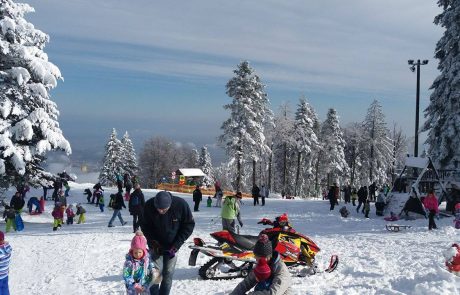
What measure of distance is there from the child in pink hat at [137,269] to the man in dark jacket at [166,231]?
1.36 ft

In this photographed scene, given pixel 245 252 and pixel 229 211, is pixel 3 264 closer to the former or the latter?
pixel 245 252

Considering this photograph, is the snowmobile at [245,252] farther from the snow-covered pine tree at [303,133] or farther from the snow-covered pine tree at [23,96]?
the snow-covered pine tree at [303,133]

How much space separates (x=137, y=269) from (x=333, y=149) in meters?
53.4

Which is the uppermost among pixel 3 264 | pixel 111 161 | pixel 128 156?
pixel 128 156

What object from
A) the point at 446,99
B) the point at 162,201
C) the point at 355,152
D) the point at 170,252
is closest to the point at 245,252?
the point at 170,252

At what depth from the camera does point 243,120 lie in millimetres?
42000

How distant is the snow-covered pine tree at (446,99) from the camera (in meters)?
22.9

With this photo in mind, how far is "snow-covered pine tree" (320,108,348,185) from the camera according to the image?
57.6 meters

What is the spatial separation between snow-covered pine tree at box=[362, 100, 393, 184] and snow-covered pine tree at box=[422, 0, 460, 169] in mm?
33043

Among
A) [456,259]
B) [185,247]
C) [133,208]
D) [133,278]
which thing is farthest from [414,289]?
[133,208]

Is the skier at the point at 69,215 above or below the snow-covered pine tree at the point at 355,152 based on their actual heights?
below

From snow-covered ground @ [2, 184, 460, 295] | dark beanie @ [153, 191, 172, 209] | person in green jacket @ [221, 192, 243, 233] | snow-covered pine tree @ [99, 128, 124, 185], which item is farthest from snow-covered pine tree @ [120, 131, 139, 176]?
dark beanie @ [153, 191, 172, 209]

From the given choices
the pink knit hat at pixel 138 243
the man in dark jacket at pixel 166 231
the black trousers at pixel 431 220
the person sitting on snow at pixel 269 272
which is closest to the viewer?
the person sitting on snow at pixel 269 272

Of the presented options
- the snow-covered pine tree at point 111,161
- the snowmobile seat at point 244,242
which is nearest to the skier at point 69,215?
the snowmobile seat at point 244,242
